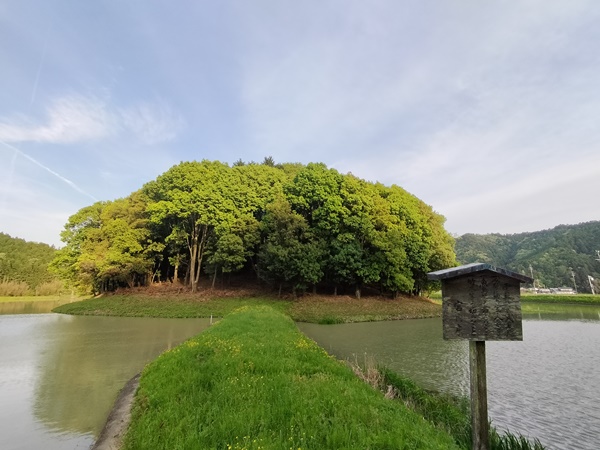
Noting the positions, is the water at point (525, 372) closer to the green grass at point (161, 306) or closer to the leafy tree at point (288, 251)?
the leafy tree at point (288, 251)

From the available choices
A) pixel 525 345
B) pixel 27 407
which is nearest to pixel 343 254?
pixel 525 345

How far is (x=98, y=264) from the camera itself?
129 ft

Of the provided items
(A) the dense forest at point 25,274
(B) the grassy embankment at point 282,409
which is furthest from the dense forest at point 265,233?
(A) the dense forest at point 25,274

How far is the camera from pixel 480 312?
5.12 metres

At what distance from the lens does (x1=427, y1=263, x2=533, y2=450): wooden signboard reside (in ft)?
16.5

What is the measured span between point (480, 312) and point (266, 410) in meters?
3.81

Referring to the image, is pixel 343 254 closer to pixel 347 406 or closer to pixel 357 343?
pixel 357 343

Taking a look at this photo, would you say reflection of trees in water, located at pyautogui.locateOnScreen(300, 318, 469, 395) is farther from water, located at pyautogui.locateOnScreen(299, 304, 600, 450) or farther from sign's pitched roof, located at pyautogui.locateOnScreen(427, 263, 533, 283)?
sign's pitched roof, located at pyautogui.locateOnScreen(427, 263, 533, 283)

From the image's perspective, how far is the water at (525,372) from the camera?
25.3ft

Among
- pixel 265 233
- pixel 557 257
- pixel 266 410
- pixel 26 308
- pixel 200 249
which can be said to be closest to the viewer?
pixel 266 410

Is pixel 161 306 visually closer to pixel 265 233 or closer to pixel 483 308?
pixel 265 233

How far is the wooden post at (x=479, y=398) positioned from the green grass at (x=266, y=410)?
43cm

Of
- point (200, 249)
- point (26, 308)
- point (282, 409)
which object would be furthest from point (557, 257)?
point (26, 308)

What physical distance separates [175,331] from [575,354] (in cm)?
→ 2284
